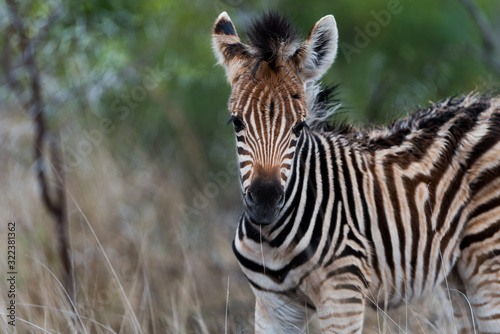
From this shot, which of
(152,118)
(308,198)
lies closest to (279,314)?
(308,198)

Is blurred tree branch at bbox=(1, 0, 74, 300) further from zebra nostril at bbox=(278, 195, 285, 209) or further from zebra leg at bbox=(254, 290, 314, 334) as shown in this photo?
zebra nostril at bbox=(278, 195, 285, 209)

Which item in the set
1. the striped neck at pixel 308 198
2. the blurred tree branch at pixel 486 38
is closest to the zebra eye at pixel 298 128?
the striped neck at pixel 308 198

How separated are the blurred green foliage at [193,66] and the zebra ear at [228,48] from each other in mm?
3867

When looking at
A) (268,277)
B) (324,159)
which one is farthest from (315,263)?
(324,159)

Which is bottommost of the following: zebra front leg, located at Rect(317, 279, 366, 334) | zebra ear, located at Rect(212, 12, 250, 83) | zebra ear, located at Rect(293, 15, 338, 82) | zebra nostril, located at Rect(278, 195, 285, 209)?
zebra front leg, located at Rect(317, 279, 366, 334)

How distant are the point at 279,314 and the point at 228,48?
203 centimetres

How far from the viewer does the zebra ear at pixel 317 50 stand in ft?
14.8

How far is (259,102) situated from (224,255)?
5.49 metres

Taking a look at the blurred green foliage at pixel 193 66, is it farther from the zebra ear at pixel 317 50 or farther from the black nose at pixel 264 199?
the black nose at pixel 264 199

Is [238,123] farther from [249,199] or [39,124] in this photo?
[39,124]

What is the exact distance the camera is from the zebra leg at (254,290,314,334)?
15.2 ft

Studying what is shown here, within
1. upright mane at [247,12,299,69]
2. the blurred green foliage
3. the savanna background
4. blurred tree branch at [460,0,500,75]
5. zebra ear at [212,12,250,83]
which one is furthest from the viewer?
blurred tree branch at [460,0,500,75]

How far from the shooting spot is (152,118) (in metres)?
11.2

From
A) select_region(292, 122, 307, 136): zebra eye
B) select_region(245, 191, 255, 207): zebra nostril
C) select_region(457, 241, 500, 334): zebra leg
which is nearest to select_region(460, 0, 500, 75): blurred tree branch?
select_region(457, 241, 500, 334): zebra leg
